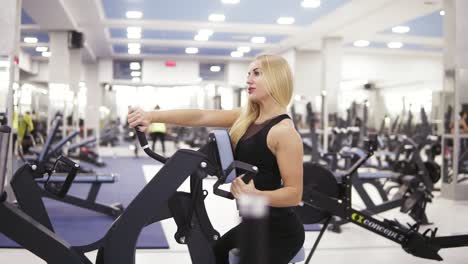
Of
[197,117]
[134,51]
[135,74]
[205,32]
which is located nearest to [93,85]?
[135,74]

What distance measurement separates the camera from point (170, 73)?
65.0ft

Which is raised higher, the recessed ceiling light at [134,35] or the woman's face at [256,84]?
the recessed ceiling light at [134,35]

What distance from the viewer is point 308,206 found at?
12.4 ft

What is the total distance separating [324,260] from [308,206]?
0.66 m

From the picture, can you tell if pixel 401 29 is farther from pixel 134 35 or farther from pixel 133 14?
pixel 134 35

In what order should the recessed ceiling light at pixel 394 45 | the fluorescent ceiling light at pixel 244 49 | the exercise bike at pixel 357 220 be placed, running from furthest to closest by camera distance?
the fluorescent ceiling light at pixel 244 49 < the recessed ceiling light at pixel 394 45 < the exercise bike at pixel 357 220

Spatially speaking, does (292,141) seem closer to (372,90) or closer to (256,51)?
(256,51)

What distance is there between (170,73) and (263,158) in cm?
1806

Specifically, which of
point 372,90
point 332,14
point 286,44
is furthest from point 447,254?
point 372,90

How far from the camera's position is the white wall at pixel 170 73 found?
64.6 ft

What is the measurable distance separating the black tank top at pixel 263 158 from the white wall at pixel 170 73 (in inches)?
707

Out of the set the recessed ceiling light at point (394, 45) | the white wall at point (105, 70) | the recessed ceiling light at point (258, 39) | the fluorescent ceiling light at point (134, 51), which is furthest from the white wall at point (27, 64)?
the recessed ceiling light at point (394, 45)

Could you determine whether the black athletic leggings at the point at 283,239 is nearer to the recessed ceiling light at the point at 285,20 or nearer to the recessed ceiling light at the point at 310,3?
the recessed ceiling light at the point at 310,3

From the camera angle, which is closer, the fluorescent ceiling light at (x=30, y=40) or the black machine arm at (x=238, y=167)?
the black machine arm at (x=238, y=167)
